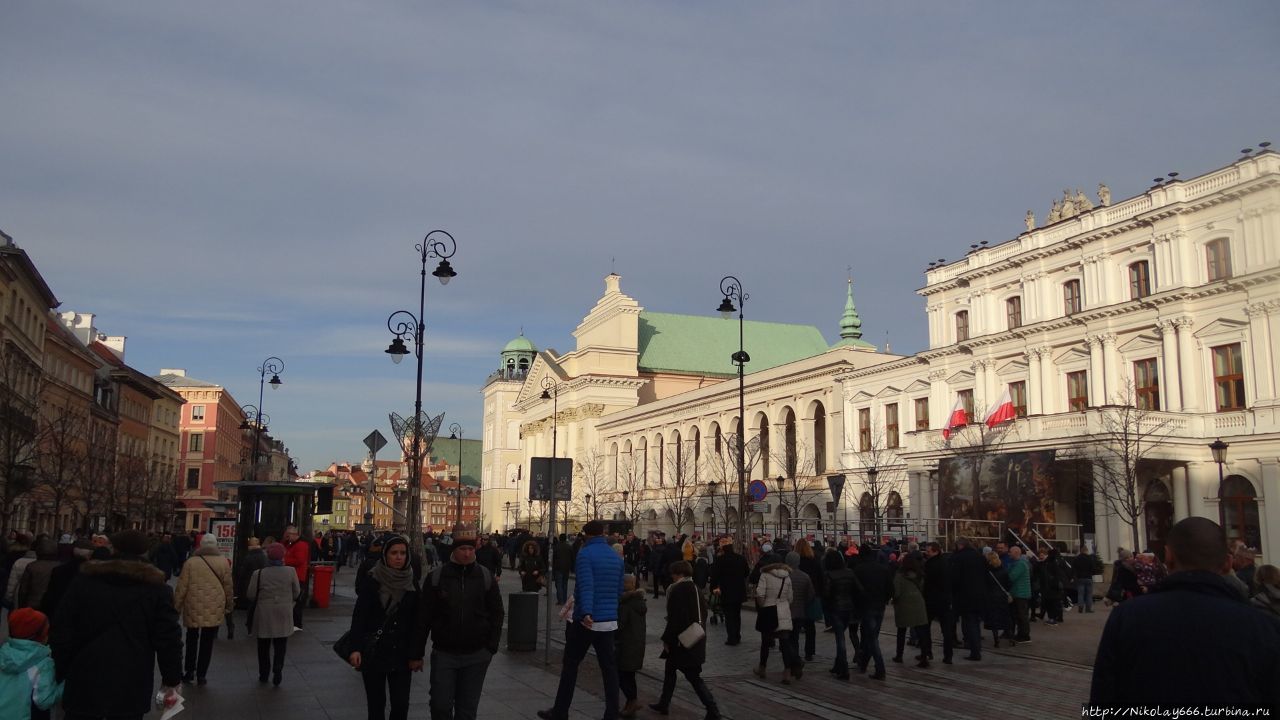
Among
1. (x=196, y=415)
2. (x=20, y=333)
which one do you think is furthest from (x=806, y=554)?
(x=196, y=415)

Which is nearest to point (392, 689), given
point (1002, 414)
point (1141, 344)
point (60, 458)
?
point (60, 458)

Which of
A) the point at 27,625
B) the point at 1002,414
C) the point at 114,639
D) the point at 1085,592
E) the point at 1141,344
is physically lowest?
the point at 1085,592

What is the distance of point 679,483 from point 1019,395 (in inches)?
1179

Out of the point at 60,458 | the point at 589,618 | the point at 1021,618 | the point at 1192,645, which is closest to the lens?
the point at 1192,645

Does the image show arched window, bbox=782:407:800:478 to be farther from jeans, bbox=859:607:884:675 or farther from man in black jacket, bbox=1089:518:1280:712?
man in black jacket, bbox=1089:518:1280:712

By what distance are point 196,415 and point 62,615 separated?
100m

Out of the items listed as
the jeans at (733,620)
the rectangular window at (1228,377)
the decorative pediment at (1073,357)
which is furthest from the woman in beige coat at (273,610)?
the decorative pediment at (1073,357)

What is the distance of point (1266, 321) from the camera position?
3500cm

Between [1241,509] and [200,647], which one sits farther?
[1241,509]

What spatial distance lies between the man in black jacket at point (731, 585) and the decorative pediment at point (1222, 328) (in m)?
26.8

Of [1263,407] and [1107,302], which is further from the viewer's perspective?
[1107,302]

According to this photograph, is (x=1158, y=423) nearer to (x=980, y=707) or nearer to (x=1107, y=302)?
(x=1107, y=302)

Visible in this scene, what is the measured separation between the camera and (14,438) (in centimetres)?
3475

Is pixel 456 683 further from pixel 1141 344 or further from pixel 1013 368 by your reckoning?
pixel 1013 368
